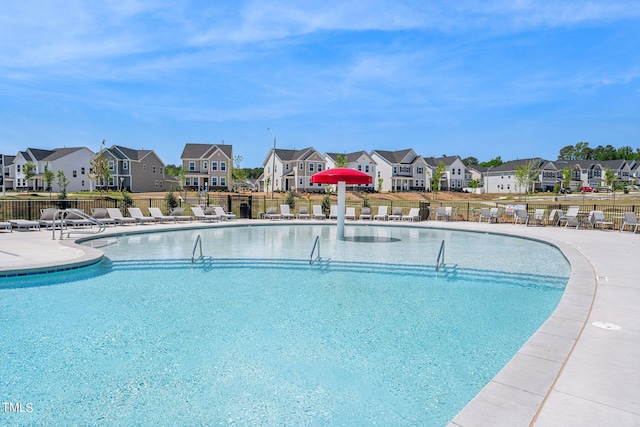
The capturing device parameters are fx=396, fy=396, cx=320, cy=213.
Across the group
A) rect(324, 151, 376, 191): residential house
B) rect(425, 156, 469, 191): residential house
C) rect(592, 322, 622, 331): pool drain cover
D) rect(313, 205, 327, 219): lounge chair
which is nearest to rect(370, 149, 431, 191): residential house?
rect(324, 151, 376, 191): residential house

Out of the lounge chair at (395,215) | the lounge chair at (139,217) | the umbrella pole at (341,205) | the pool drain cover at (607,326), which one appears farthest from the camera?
the lounge chair at (395,215)

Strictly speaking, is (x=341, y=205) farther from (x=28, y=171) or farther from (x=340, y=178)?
(x=28, y=171)

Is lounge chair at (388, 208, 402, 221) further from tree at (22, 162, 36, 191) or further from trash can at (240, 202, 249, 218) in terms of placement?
tree at (22, 162, 36, 191)

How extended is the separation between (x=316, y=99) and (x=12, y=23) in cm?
2263

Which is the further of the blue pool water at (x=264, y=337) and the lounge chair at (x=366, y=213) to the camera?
the lounge chair at (x=366, y=213)

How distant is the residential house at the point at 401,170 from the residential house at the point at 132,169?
34708 mm

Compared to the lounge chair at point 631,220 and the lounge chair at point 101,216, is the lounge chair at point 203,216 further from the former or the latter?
the lounge chair at point 631,220

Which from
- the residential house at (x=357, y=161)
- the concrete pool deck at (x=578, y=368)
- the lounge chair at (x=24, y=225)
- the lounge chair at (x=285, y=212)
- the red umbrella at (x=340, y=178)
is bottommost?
the concrete pool deck at (x=578, y=368)

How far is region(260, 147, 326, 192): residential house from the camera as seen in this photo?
5847 cm

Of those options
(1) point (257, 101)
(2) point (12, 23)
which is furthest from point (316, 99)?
(2) point (12, 23)

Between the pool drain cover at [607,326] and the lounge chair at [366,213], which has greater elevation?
the lounge chair at [366,213]

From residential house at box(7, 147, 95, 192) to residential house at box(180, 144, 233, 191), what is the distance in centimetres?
1428

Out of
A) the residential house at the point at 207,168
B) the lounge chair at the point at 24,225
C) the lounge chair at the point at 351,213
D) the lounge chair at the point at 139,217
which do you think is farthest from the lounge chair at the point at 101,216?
the residential house at the point at 207,168

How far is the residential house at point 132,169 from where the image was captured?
181 ft
